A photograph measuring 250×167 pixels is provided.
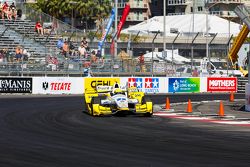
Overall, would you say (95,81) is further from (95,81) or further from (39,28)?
(39,28)

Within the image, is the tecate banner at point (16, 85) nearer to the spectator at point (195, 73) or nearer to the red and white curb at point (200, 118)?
the spectator at point (195, 73)

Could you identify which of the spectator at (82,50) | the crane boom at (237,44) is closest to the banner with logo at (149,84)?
the spectator at (82,50)

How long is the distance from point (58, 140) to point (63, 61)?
3040cm

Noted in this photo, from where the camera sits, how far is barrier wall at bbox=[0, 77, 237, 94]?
4341cm

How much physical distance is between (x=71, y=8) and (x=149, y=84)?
5026 cm

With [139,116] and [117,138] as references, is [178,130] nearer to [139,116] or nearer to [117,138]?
[117,138]

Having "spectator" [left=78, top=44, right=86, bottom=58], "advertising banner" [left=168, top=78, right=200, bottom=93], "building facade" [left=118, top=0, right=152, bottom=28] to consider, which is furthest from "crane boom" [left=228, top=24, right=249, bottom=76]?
"building facade" [left=118, top=0, right=152, bottom=28]

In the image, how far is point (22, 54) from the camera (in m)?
45.4

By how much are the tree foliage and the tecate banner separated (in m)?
51.6

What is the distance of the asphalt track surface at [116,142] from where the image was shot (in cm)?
1305

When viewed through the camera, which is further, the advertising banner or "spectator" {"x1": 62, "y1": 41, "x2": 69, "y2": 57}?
"spectator" {"x1": 62, "y1": 41, "x2": 69, "y2": 57}

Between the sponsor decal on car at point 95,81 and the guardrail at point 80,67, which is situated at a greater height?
the guardrail at point 80,67

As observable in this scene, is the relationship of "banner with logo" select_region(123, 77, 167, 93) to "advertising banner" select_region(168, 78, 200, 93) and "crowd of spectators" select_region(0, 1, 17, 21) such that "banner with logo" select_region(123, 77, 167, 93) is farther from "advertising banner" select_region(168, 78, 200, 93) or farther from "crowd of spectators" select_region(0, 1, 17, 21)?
"crowd of spectators" select_region(0, 1, 17, 21)

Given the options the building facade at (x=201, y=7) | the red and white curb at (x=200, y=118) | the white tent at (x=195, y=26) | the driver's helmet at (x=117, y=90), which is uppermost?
the building facade at (x=201, y=7)
